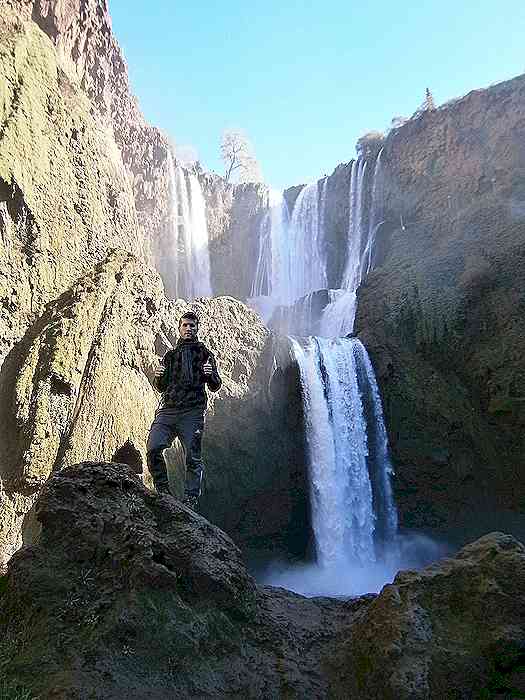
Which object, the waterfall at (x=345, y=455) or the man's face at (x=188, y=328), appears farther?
the waterfall at (x=345, y=455)

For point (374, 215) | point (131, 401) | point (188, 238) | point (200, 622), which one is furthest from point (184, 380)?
point (188, 238)

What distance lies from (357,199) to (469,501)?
1786cm

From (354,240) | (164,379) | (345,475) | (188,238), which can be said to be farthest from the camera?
(188,238)

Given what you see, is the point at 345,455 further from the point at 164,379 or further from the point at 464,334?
the point at 164,379

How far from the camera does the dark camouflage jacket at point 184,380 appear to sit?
5324 mm

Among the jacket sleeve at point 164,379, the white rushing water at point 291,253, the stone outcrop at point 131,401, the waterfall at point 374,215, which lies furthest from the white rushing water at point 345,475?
the white rushing water at point 291,253

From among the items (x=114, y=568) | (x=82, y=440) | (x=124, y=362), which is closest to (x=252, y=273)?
(x=124, y=362)

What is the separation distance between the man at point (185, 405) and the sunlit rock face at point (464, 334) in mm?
12527

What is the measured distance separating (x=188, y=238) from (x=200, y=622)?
93.0 feet

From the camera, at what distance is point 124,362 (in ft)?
35.1

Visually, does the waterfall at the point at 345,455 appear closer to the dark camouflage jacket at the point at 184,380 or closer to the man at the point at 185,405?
the man at the point at 185,405

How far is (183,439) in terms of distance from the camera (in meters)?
5.30

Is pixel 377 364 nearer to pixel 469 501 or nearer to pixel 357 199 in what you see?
pixel 469 501

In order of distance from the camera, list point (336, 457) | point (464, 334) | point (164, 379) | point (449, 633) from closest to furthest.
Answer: point (449, 633), point (164, 379), point (336, 457), point (464, 334)
